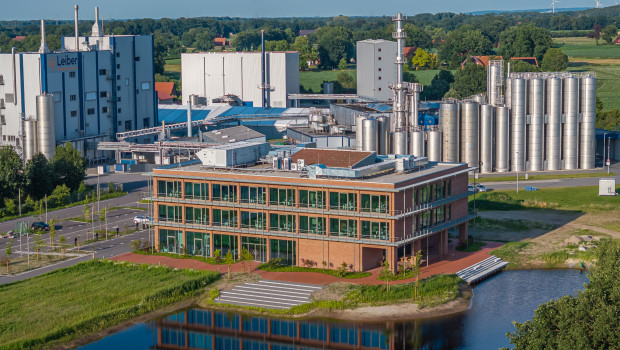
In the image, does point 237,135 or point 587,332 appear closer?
point 587,332

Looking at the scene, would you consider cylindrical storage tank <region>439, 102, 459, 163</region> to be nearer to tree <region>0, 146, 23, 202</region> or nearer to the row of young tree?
the row of young tree

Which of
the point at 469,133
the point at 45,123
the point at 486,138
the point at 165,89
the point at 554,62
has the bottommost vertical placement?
the point at 486,138

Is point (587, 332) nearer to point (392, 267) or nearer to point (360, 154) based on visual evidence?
point (392, 267)

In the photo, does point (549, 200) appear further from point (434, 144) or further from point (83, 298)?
point (83, 298)

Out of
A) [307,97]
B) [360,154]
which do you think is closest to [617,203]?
[360,154]

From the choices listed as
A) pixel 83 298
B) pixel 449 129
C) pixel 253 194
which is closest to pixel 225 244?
pixel 253 194

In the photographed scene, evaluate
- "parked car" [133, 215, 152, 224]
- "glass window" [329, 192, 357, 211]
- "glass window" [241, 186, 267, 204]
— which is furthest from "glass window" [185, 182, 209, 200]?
"parked car" [133, 215, 152, 224]
